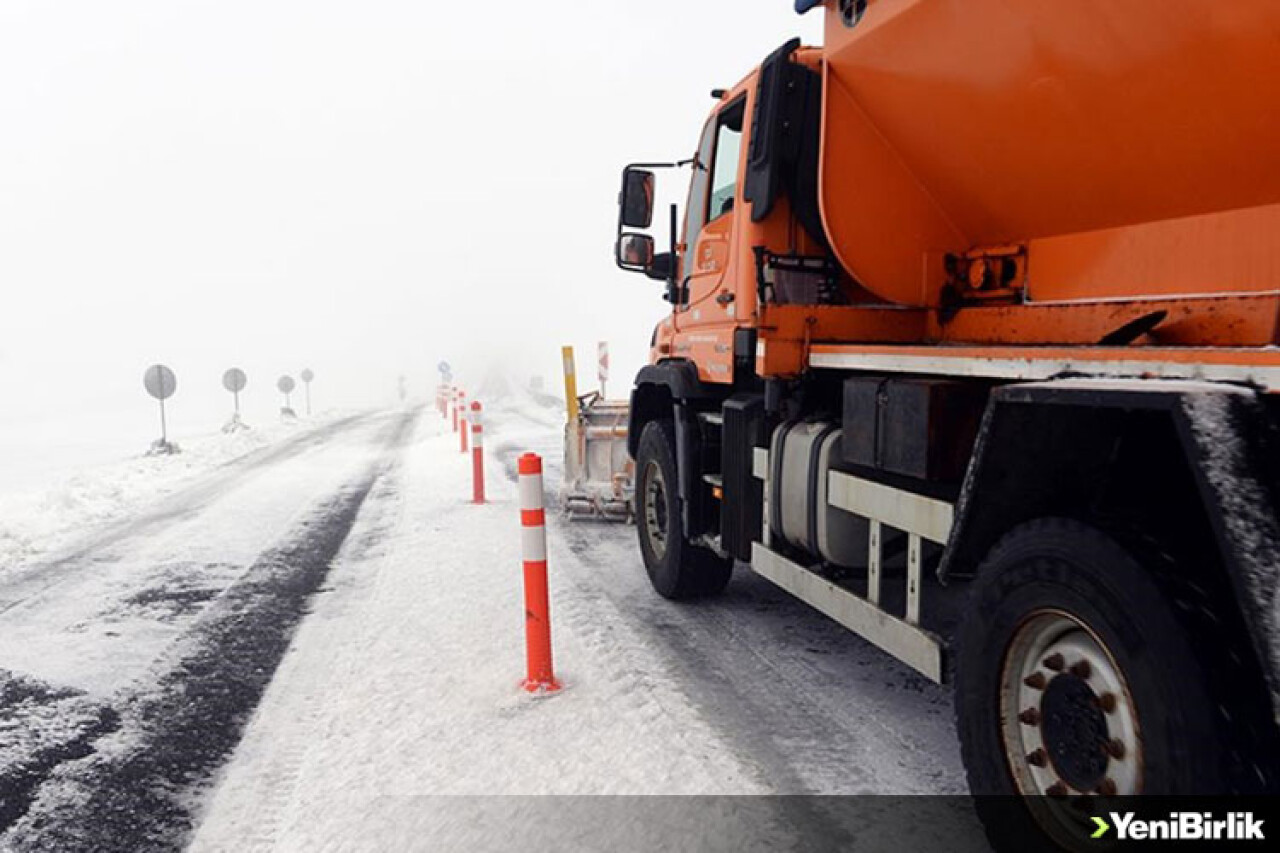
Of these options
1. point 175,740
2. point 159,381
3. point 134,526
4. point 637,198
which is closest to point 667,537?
point 637,198

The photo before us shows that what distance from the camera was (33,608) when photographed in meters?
5.38

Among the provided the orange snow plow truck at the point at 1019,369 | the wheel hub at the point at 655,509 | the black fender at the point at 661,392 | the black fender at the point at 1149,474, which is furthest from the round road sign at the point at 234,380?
the black fender at the point at 1149,474

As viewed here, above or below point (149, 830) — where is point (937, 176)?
above

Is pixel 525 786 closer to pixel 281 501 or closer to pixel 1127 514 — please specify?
pixel 1127 514

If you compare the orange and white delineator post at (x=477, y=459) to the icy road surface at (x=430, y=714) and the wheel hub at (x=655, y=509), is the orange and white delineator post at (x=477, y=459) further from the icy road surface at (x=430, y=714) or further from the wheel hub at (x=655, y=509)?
the wheel hub at (x=655, y=509)

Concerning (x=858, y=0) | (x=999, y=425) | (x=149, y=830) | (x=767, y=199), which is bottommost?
(x=149, y=830)

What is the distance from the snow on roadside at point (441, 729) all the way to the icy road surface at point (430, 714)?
1 centimetres

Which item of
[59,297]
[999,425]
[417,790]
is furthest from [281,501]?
[59,297]

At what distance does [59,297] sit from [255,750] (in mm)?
119098

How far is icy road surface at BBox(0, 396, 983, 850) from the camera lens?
274 cm

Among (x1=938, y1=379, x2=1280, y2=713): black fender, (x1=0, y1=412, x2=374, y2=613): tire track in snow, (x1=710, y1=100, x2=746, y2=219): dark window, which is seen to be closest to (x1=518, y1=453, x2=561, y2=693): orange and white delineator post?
(x1=938, y1=379, x2=1280, y2=713): black fender

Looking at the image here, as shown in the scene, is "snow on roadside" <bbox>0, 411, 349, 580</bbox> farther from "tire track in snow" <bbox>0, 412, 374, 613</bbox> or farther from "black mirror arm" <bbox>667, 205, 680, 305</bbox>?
"black mirror arm" <bbox>667, 205, 680, 305</bbox>

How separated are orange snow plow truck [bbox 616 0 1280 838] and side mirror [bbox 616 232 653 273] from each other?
0.55m

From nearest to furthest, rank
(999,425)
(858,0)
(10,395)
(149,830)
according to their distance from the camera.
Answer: (999,425), (149,830), (858,0), (10,395)
